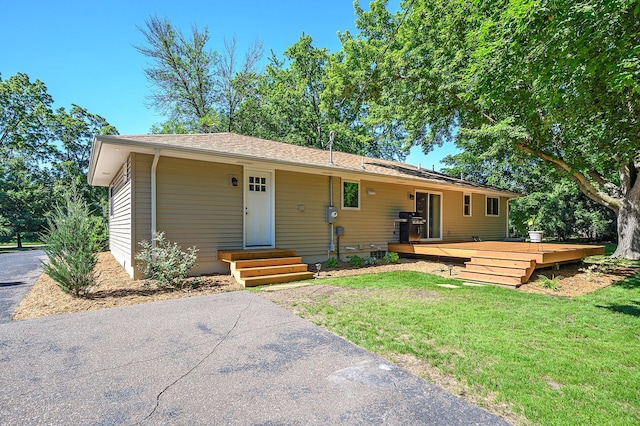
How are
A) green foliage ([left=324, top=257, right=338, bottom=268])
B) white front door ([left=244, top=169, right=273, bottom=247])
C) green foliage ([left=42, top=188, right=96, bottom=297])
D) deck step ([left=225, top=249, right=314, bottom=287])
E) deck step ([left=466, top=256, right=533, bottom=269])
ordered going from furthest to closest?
green foliage ([left=324, top=257, right=338, bottom=268]) < white front door ([left=244, top=169, right=273, bottom=247]) < deck step ([left=466, top=256, right=533, bottom=269]) < deck step ([left=225, top=249, right=314, bottom=287]) < green foliage ([left=42, top=188, right=96, bottom=297])

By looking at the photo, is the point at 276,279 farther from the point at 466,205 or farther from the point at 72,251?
the point at 466,205

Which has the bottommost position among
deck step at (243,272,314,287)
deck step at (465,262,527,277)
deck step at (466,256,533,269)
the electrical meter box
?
deck step at (243,272,314,287)

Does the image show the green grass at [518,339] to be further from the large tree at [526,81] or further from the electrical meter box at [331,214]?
the large tree at [526,81]

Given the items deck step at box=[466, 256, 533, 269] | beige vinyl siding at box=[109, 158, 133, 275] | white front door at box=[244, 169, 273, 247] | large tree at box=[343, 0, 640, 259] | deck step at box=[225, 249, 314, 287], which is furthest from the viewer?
white front door at box=[244, 169, 273, 247]

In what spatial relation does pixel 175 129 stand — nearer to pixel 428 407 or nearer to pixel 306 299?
pixel 306 299

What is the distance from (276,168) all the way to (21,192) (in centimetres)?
1968

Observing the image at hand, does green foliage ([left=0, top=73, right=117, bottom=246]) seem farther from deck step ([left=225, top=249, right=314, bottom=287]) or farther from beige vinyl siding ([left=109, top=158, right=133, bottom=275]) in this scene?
deck step ([left=225, top=249, right=314, bottom=287])

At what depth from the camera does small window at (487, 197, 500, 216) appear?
14.6 meters

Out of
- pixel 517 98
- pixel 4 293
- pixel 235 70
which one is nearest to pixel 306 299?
pixel 4 293

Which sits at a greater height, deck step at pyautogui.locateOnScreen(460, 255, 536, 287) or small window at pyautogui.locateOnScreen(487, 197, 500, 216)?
small window at pyautogui.locateOnScreen(487, 197, 500, 216)

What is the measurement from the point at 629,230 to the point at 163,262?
13915 millimetres

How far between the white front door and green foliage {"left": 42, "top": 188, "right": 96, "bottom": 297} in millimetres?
3206

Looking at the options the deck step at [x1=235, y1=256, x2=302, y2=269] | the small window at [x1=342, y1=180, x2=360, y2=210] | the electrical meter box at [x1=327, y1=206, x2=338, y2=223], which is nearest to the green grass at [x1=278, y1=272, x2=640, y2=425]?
the deck step at [x1=235, y1=256, x2=302, y2=269]

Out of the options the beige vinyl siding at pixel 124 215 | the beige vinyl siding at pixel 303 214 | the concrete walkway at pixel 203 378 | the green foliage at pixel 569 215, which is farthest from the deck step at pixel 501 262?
the green foliage at pixel 569 215
